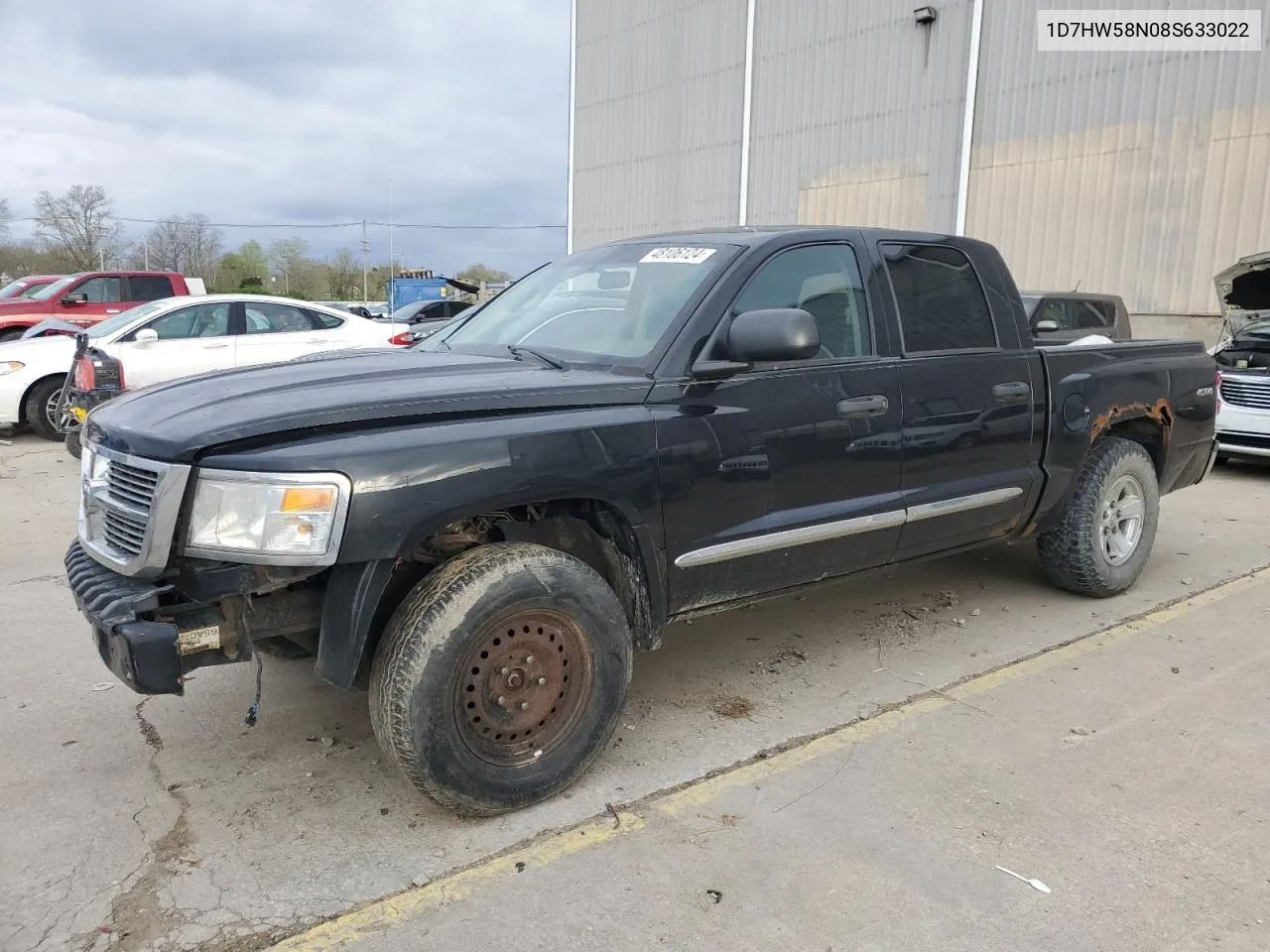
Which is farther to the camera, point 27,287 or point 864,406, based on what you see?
point 27,287

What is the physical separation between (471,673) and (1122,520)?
156 inches

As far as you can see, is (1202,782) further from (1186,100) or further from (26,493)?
(1186,100)

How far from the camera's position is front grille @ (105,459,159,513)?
2584 millimetres

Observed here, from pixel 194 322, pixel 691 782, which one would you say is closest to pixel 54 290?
pixel 194 322

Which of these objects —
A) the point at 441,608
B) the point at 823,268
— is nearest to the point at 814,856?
the point at 441,608

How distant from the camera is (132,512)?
263 centimetres

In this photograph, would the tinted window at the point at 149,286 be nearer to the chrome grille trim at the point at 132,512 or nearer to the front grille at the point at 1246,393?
the chrome grille trim at the point at 132,512

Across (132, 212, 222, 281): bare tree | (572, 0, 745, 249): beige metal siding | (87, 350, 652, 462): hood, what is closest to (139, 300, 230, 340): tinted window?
(87, 350, 652, 462): hood

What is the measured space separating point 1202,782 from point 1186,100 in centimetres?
1302

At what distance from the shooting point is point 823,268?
3.80 metres

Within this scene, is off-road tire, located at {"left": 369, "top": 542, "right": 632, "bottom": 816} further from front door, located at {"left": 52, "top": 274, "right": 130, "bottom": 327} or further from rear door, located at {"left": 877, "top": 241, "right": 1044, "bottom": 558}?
front door, located at {"left": 52, "top": 274, "right": 130, "bottom": 327}

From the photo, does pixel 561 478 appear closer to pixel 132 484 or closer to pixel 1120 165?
pixel 132 484

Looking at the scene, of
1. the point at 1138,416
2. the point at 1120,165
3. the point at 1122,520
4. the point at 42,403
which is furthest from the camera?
the point at 1120,165

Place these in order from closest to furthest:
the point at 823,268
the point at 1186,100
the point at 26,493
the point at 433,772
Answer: the point at 433,772, the point at 823,268, the point at 26,493, the point at 1186,100
